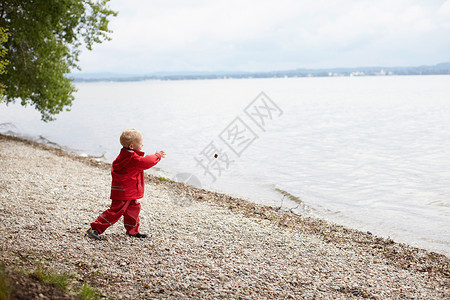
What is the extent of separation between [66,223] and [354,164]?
18.6 meters

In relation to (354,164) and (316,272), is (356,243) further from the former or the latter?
(354,164)

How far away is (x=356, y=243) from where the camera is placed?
9367mm

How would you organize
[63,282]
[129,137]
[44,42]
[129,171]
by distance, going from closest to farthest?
[63,282] → [129,137] → [129,171] → [44,42]

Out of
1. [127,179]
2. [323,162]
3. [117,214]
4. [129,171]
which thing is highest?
[129,171]

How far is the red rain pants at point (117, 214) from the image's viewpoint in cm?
736

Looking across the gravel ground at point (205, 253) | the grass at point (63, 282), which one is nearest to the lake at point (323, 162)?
the gravel ground at point (205, 253)

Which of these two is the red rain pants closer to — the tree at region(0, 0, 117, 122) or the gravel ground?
the gravel ground

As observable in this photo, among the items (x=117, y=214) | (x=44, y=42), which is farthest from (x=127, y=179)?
(x=44, y=42)

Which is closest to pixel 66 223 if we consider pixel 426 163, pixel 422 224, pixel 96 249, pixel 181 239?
pixel 96 249

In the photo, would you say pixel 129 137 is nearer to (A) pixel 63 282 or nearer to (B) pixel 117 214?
(B) pixel 117 214

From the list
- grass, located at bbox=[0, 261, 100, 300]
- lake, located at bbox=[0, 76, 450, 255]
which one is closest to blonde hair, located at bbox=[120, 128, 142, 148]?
grass, located at bbox=[0, 261, 100, 300]

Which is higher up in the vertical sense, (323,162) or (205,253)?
(205,253)

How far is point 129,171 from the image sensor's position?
7.29 metres

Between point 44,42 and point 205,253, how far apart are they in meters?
15.7
